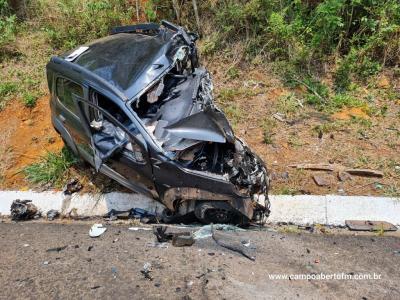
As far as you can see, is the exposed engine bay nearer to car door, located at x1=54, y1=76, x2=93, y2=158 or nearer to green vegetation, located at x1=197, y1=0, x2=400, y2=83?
car door, located at x1=54, y1=76, x2=93, y2=158

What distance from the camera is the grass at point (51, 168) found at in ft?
21.2

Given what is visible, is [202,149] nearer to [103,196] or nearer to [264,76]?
[103,196]

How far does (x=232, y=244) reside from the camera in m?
4.75

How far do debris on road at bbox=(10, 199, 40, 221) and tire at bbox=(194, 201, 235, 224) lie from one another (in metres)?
2.47

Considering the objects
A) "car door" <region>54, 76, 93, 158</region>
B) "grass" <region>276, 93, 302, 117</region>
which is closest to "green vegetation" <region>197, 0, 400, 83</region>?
"grass" <region>276, 93, 302, 117</region>

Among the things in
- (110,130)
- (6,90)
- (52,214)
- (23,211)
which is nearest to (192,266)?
(110,130)

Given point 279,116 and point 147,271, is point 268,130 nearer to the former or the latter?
point 279,116

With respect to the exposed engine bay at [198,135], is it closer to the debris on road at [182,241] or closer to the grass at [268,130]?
the debris on road at [182,241]

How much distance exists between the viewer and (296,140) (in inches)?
259

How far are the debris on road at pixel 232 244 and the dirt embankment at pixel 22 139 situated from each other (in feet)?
10.9

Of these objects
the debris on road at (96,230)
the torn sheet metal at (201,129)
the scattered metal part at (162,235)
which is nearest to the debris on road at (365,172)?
the torn sheet metal at (201,129)

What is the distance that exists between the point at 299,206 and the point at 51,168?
3.71 metres

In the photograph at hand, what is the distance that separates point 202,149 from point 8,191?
3.33m

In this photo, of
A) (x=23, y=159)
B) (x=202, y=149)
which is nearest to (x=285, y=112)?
(x=202, y=149)
